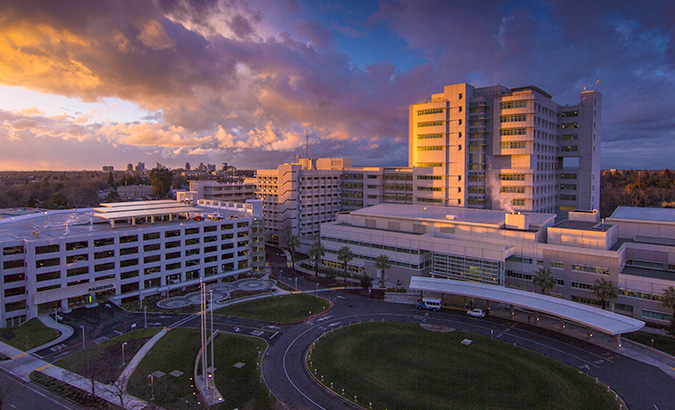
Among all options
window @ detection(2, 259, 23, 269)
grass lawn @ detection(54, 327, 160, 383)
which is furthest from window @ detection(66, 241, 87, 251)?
grass lawn @ detection(54, 327, 160, 383)

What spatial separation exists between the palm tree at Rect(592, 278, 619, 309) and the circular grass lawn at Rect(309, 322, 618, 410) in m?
19.2

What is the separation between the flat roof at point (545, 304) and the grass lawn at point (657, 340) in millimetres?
5385

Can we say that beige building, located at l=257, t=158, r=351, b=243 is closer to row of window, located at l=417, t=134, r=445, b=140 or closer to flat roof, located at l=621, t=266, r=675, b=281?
row of window, located at l=417, t=134, r=445, b=140

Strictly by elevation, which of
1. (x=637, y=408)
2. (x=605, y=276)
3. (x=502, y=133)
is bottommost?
(x=637, y=408)

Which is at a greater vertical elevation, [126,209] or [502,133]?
[502,133]

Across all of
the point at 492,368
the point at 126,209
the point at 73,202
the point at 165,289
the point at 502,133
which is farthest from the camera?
the point at 73,202

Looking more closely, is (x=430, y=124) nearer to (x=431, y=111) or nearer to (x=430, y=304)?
(x=431, y=111)

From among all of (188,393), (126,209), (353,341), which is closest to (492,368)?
(353,341)

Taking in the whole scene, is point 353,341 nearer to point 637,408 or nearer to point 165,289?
point 637,408

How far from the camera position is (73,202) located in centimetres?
17688

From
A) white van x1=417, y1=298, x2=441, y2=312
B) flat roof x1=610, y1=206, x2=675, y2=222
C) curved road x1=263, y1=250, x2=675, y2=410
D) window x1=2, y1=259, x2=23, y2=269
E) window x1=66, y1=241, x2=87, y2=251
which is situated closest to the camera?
curved road x1=263, y1=250, x2=675, y2=410

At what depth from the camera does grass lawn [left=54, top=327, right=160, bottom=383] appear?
43375 millimetres

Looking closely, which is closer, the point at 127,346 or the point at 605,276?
the point at 127,346

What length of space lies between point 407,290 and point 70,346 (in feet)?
192
